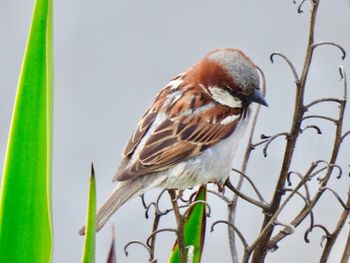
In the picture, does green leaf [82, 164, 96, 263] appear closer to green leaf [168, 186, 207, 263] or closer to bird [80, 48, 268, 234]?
green leaf [168, 186, 207, 263]

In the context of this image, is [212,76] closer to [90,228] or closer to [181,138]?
[181,138]

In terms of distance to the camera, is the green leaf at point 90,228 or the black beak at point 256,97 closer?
the green leaf at point 90,228

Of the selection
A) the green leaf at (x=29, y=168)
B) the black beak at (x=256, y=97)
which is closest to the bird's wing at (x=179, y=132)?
the black beak at (x=256, y=97)

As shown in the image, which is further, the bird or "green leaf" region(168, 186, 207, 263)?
the bird

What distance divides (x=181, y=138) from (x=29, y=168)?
4.87ft

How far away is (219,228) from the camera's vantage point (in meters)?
5.20

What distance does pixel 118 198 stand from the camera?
301 centimetres

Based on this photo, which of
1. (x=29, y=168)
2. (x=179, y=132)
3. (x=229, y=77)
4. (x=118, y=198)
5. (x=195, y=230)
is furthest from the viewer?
(x=179, y=132)

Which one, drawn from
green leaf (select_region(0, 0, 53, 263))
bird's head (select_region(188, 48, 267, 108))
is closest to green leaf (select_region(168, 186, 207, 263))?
green leaf (select_region(0, 0, 53, 263))

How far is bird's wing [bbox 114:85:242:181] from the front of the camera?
10.6 feet

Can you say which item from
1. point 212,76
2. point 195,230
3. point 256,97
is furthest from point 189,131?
point 195,230

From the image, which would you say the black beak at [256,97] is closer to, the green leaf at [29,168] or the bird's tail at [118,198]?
the bird's tail at [118,198]

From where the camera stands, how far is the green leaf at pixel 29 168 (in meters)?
1.82

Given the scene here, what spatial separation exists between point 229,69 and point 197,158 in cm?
32
